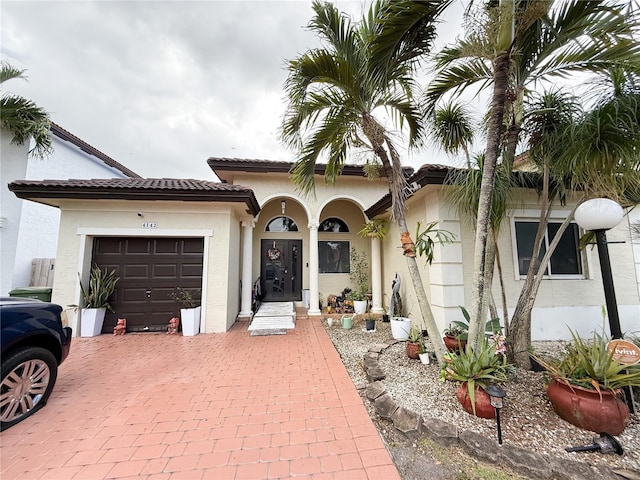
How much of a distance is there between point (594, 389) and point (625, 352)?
628 mm

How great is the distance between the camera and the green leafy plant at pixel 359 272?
33.2 ft

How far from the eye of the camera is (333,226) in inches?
422

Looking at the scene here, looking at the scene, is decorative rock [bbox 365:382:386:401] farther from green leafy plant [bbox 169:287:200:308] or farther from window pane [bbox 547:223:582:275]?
window pane [bbox 547:223:582:275]

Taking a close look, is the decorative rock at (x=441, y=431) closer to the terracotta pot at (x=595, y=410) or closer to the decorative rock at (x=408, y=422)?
the decorative rock at (x=408, y=422)

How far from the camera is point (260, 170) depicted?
857 cm

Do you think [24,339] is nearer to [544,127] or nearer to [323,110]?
[323,110]

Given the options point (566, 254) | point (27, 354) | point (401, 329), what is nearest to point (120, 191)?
point (27, 354)

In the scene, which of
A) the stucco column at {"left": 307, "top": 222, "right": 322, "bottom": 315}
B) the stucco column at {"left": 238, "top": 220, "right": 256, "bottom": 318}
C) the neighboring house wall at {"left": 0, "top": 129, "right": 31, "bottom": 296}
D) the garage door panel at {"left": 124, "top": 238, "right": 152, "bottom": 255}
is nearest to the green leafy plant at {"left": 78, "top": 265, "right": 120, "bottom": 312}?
the garage door panel at {"left": 124, "top": 238, "right": 152, "bottom": 255}

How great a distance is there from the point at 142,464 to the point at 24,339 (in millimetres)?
2331

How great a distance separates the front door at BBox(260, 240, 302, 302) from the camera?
33.6 ft

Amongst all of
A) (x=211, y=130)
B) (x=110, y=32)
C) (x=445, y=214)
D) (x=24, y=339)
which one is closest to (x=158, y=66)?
(x=110, y=32)

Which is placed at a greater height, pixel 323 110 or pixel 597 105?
pixel 323 110

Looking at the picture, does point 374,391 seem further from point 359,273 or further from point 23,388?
point 359,273

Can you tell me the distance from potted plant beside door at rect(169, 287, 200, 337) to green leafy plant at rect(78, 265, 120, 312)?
151 cm
